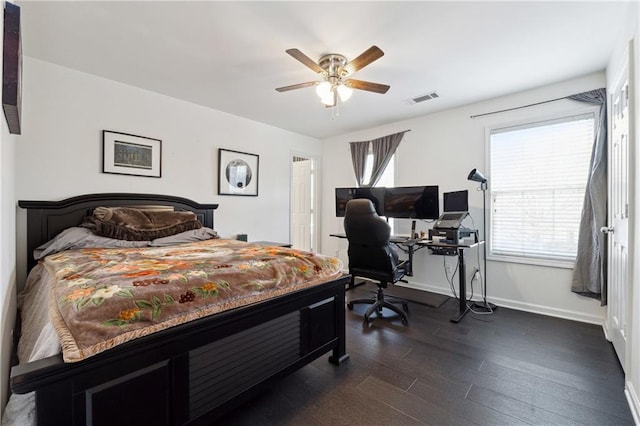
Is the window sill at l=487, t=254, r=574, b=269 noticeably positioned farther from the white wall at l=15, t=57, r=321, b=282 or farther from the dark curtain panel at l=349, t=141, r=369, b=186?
the white wall at l=15, t=57, r=321, b=282

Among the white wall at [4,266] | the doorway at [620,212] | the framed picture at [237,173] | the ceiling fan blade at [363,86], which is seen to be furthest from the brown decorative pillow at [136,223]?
the doorway at [620,212]

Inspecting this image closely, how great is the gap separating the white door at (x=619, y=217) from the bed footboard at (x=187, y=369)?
2119mm

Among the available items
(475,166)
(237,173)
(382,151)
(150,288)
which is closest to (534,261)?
(475,166)

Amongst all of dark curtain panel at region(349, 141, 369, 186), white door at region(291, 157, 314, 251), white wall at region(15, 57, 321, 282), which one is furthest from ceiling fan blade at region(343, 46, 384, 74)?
white door at region(291, 157, 314, 251)

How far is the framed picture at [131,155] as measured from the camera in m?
2.97

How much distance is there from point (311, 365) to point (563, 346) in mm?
2168

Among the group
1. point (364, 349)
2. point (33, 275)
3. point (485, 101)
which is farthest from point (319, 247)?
point (33, 275)

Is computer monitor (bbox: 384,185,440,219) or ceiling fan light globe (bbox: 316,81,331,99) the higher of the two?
ceiling fan light globe (bbox: 316,81,331,99)

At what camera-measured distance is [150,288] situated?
1.27 m

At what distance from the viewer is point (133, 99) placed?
314cm

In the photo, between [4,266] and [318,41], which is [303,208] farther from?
[4,266]

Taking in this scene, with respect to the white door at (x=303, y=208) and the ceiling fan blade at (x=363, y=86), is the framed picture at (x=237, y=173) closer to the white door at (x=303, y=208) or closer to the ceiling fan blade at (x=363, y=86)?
the white door at (x=303, y=208)

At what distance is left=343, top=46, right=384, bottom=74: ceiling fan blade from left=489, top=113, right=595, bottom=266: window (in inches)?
89.4

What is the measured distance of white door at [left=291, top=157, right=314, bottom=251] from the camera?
542 cm
